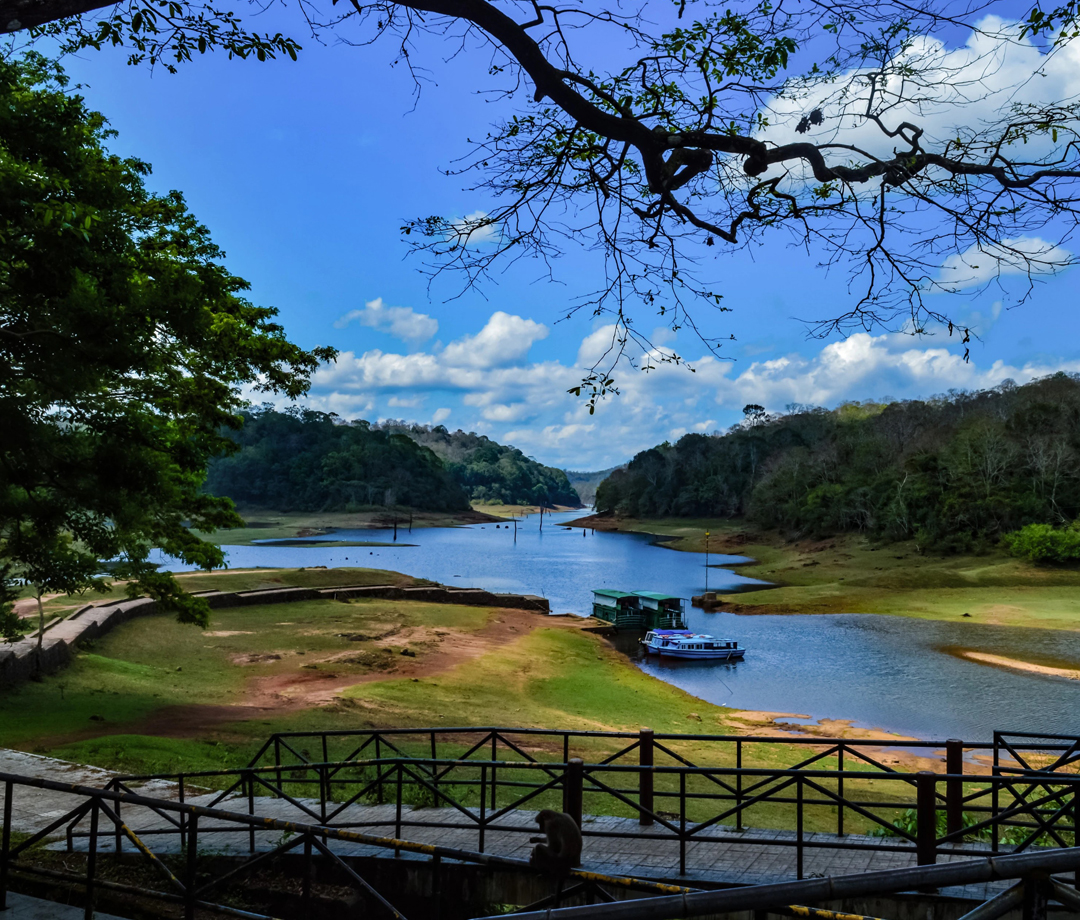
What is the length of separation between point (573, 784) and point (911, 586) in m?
54.2

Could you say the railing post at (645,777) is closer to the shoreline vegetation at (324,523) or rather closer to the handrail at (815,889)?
the handrail at (815,889)

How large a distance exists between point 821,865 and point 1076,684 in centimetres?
2752

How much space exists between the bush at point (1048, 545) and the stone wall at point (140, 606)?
114ft

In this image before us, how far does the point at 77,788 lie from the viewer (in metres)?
5.58

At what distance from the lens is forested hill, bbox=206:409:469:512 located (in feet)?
460

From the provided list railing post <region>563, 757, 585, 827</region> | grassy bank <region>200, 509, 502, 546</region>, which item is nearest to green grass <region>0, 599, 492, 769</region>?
railing post <region>563, 757, 585, 827</region>

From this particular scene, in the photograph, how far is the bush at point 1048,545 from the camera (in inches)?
2189

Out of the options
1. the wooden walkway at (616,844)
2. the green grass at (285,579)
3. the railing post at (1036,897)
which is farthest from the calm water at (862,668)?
the railing post at (1036,897)

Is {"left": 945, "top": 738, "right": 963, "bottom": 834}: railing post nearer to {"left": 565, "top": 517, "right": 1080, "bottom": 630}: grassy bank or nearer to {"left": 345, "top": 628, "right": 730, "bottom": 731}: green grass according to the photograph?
{"left": 345, "top": 628, "right": 730, "bottom": 731}: green grass

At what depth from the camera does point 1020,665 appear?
32.7 meters

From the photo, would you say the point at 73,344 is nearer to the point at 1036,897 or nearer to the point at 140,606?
the point at 1036,897

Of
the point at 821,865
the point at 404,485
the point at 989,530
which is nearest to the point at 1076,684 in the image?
the point at 821,865

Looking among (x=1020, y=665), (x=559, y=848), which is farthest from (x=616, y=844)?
(x=1020, y=665)

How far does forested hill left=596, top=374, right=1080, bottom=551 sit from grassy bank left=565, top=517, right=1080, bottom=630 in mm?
3257
